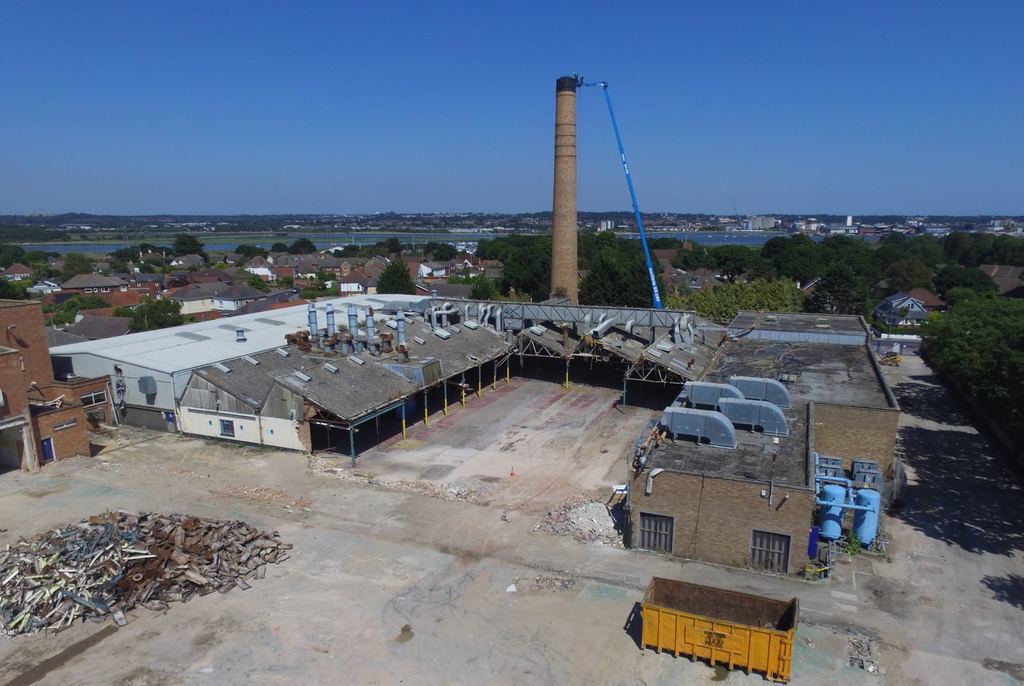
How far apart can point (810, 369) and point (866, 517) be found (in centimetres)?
1188

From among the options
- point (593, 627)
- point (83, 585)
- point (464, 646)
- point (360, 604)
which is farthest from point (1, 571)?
point (593, 627)

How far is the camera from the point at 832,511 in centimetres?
1800

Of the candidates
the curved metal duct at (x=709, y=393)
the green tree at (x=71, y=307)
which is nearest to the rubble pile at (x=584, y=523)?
the curved metal duct at (x=709, y=393)

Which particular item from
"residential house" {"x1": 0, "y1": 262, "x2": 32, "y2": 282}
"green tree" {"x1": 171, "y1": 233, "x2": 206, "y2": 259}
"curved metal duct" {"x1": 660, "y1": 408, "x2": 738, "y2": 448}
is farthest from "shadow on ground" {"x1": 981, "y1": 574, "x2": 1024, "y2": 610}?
"green tree" {"x1": 171, "y1": 233, "x2": 206, "y2": 259}

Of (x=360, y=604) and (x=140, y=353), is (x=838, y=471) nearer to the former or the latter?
(x=360, y=604)

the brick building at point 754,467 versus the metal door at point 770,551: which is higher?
the brick building at point 754,467

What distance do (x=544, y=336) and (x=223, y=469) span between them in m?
20.4

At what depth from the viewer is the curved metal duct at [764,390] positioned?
23.1 metres

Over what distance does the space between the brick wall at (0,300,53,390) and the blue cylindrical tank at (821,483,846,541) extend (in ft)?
106

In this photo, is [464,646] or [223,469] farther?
[223,469]

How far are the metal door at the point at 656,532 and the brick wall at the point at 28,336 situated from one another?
27505 mm

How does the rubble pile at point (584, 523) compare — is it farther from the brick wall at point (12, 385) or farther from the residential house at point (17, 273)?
the residential house at point (17, 273)

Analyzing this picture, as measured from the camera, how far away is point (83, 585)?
15711 millimetres

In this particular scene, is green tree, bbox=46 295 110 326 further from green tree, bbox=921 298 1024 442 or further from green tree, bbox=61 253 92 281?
green tree, bbox=921 298 1024 442
